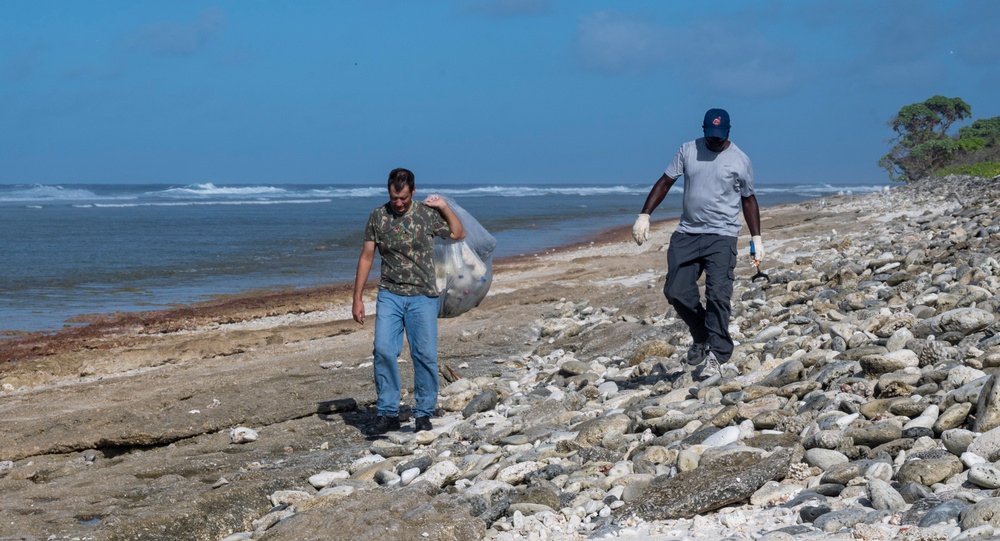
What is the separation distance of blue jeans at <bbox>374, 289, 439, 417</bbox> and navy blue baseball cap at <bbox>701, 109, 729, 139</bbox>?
6.89ft

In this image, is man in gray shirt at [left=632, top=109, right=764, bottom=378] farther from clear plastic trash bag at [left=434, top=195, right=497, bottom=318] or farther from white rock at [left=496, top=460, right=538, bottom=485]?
white rock at [left=496, top=460, right=538, bottom=485]

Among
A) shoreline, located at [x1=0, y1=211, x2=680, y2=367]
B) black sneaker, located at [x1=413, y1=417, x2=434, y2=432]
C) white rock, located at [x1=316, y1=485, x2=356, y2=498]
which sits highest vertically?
black sneaker, located at [x1=413, y1=417, x2=434, y2=432]

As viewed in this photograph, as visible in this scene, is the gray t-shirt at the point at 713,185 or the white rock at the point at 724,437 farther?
the gray t-shirt at the point at 713,185

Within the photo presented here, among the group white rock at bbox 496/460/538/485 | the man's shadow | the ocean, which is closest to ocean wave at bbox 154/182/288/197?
the ocean

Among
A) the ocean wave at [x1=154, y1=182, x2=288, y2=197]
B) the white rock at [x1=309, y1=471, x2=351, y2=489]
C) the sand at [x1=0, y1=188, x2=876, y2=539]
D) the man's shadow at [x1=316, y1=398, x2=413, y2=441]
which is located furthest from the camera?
the ocean wave at [x1=154, y1=182, x2=288, y2=197]

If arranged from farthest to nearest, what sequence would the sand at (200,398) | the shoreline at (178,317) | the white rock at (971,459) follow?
the shoreline at (178,317)
the sand at (200,398)
the white rock at (971,459)

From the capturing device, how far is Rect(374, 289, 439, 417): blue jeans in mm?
6555

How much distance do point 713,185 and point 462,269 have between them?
1.83 m

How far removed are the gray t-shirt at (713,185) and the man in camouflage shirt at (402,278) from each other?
1.53 m

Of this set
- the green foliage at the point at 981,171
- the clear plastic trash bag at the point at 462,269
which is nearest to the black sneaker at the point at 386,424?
the clear plastic trash bag at the point at 462,269

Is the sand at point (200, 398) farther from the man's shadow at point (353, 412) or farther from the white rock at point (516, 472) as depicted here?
the white rock at point (516, 472)

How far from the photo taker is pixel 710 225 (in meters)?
6.45

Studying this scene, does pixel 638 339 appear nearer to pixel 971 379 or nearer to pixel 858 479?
pixel 971 379

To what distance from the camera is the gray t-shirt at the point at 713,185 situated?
6402mm
